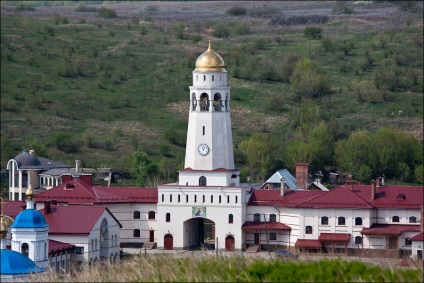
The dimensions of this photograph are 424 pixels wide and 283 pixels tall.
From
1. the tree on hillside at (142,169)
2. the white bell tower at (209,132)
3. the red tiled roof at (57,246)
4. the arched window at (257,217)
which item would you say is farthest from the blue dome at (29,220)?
the tree on hillside at (142,169)

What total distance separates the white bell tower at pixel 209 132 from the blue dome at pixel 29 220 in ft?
46.8

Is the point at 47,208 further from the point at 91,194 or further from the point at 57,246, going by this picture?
the point at 91,194

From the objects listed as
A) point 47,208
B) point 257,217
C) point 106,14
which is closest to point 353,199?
point 257,217

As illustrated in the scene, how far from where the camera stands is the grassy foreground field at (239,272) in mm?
51094

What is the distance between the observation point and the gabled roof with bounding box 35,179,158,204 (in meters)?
83.7

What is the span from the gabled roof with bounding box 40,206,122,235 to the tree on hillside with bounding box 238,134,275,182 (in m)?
22.5

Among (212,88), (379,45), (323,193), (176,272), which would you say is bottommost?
(176,272)

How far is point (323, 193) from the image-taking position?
82.0m

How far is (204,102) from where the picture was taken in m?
85.0

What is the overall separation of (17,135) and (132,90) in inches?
558

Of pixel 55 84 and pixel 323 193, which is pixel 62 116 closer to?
pixel 55 84

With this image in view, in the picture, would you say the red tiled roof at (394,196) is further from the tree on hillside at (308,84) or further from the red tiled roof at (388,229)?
the tree on hillside at (308,84)

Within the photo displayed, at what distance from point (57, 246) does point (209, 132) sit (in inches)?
495

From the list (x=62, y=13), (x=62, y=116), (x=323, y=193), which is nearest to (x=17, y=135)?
(x=62, y=116)
